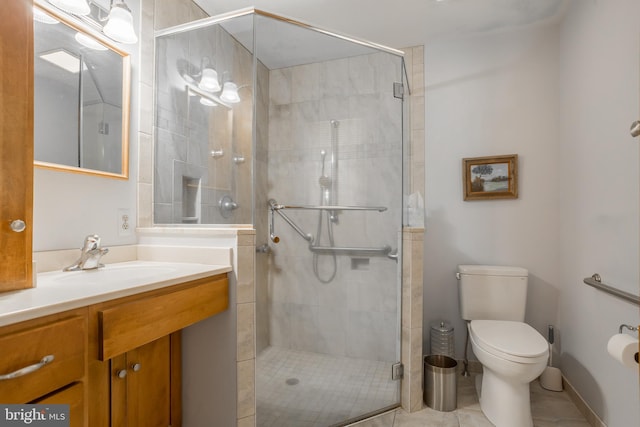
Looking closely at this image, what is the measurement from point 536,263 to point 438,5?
190cm

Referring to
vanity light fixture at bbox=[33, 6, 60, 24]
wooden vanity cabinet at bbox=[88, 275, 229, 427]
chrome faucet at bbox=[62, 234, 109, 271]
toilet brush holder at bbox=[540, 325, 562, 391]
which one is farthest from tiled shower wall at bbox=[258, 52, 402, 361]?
toilet brush holder at bbox=[540, 325, 562, 391]

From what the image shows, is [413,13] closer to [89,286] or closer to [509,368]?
[509,368]

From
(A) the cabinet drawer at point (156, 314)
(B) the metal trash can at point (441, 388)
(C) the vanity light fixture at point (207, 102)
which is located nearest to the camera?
(A) the cabinet drawer at point (156, 314)

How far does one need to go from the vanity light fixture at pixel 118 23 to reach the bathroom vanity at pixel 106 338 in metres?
1.03

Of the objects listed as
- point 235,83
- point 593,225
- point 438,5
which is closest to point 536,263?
point 593,225

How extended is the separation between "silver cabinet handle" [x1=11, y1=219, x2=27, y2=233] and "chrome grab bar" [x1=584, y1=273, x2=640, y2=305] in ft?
7.42

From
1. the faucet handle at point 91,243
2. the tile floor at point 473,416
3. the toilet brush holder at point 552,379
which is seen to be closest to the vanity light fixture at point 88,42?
the faucet handle at point 91,243

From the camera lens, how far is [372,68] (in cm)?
187

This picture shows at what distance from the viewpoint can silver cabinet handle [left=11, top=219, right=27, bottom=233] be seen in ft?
3.23

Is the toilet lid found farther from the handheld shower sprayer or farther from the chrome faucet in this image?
the chrome faucet

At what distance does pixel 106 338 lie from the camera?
0.92m

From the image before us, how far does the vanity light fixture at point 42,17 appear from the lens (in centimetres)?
123

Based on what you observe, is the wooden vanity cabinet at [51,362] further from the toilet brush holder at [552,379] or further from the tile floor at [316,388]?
the toilet brush holder at [552,379]

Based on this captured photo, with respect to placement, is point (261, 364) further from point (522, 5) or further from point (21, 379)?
point (522, 5)
